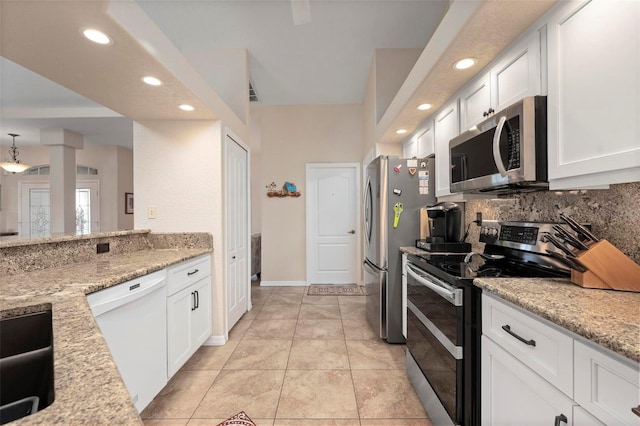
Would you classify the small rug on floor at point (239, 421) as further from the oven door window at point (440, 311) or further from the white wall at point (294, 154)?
the white wall at point (294, 154)

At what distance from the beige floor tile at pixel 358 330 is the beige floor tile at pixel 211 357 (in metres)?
1.11

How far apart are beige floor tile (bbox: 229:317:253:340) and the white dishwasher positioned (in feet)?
3.45

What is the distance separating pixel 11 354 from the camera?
2.85ft

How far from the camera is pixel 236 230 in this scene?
3.19 metres

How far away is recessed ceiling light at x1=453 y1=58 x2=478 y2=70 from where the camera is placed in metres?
1.71

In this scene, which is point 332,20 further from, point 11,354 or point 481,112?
point 11,354

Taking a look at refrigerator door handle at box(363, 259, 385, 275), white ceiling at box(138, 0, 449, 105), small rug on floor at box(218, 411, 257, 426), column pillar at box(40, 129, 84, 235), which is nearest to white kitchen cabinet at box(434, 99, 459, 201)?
refrigerator door handle at box(363, 259, 385, 275)

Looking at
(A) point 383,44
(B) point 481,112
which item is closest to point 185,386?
(B) point 481,112

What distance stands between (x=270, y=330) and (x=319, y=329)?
513 millimetres

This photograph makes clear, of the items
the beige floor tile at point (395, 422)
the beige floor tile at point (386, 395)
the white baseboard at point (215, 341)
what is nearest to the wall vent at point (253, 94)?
the white baseboard at point (215, 341)

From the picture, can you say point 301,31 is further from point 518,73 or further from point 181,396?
point 181,396

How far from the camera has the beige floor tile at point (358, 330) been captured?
281 centimetres

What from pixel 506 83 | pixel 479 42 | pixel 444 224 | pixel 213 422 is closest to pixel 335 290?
pixel 444 224

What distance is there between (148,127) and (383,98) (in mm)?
2656
